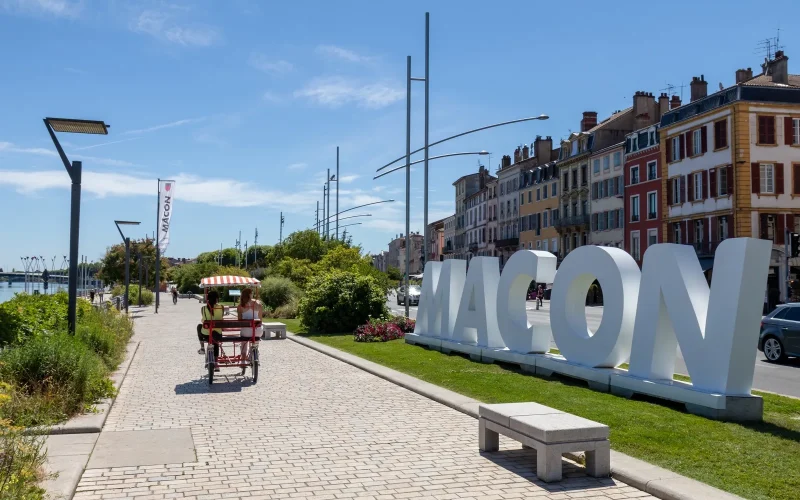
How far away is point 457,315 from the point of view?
1878 cm

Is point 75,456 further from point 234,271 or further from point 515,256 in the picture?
point 234,271

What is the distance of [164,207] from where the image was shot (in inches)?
1957

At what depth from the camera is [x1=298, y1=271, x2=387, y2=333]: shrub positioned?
27.3m

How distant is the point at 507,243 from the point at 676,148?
113 feet

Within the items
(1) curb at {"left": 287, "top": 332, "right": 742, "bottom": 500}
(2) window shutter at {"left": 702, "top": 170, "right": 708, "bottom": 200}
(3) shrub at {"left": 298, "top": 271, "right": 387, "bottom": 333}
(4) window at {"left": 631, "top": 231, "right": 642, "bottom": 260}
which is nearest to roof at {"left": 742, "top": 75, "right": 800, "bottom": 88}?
(2) window shutter at {"left": 702, "top": 170, "right": 708, "bottom": 200}

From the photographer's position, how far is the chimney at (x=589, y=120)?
71375 mm

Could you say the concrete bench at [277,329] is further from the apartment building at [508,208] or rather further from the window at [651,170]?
the apartment building at [508,208]

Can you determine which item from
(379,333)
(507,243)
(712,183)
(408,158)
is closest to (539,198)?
(507,243)

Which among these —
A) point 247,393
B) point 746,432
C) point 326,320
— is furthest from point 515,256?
point 326,320

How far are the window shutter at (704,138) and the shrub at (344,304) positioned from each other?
98.2ft

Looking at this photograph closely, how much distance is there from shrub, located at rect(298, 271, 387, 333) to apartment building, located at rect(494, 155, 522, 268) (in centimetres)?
5745

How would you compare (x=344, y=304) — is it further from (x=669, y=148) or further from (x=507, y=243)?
(x=507, y=243)

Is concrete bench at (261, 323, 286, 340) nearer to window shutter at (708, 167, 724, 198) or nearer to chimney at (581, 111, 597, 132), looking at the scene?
window shutter at (708, 167, 724, 198)

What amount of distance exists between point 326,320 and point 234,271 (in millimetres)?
36065
